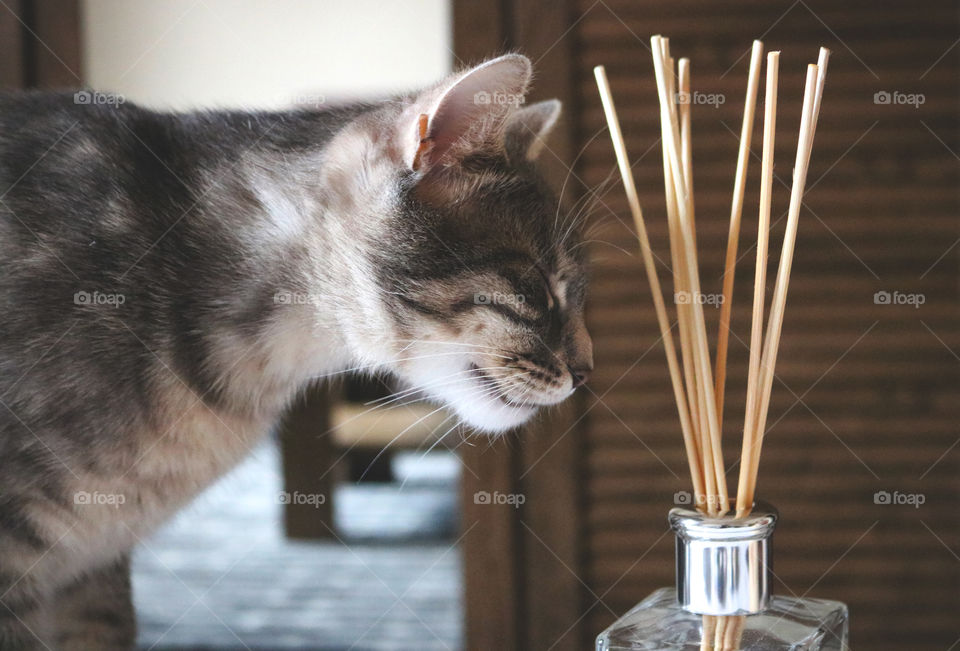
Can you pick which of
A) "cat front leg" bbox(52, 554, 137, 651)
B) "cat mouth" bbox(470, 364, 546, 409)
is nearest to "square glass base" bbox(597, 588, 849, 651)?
"cat mouth" bbox(470, 364, 546, 409)

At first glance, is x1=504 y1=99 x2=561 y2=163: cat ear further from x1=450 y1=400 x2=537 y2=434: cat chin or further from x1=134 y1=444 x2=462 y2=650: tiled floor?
x1=134 y1=444 x2=462 y2=650: tiled floor

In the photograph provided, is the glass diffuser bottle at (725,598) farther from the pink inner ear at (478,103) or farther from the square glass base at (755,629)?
the pink inner ear at (478,103)

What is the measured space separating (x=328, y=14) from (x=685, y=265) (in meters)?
0.95

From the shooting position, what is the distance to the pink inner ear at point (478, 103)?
0.66 metres

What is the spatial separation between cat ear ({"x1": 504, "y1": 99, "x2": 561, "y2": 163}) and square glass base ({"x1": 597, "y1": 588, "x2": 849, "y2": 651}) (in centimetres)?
44

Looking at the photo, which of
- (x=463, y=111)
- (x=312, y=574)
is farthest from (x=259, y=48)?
(x=312, y=574)

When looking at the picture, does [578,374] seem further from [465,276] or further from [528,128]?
[528,128]

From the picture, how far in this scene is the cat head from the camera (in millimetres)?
729

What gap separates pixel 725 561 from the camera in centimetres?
58

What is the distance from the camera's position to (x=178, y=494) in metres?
0.81

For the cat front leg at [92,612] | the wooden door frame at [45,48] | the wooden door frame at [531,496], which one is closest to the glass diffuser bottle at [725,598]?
the cat front leg at [92,612]

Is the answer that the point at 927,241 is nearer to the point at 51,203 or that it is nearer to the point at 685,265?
the point at 685,265

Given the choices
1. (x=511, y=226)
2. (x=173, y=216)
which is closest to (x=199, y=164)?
(x=173, y=216)

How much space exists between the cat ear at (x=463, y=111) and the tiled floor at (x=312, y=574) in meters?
0.90
